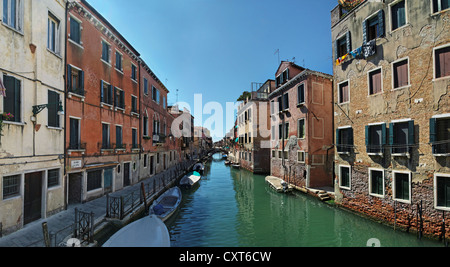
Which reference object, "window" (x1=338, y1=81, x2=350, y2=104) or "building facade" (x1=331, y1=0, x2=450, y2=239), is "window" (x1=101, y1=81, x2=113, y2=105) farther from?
"window" (x1=338, y1=81, x2=350, y2=104)

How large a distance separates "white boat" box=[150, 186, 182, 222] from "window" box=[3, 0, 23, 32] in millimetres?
9838

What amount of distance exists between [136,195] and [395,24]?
17529 mm

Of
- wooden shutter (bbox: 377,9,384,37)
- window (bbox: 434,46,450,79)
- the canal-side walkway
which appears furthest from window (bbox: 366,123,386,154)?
the canal-side walkway

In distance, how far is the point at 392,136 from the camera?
1000cm

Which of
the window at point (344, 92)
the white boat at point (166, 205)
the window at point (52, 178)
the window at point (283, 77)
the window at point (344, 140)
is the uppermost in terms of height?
the window at point (283, 77)

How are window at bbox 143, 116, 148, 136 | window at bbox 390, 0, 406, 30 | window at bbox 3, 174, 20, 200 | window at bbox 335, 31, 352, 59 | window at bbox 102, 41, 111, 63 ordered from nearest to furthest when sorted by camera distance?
1. window at bbox 3, 174, 20, 200
2. window at bbox 390, 0, 406, 30
3. window at bbox 335, 31, 352, 59
4. window at bbox 102, 41, 111, 63
5. window at bbox 143, 116, 148, 136

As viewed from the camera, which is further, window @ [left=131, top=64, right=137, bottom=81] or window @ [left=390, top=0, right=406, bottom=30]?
window @ [left=131, top=64, right=137, bottom=81]

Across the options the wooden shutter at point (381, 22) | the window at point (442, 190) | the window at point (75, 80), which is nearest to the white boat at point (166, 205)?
the window at point (75, 80)

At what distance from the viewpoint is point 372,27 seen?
11.4 m

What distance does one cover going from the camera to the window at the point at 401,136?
9.27 m

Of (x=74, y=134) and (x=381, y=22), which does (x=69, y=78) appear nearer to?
(x=74, y=134)

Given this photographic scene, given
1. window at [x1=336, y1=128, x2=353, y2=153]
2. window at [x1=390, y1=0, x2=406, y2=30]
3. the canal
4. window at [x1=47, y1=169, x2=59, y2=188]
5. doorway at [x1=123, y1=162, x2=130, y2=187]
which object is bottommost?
the canal

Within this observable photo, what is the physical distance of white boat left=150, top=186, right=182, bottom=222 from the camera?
11.5 metres

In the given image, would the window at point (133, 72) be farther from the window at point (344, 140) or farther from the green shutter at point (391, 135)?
the green shutter at point (391, 135)
